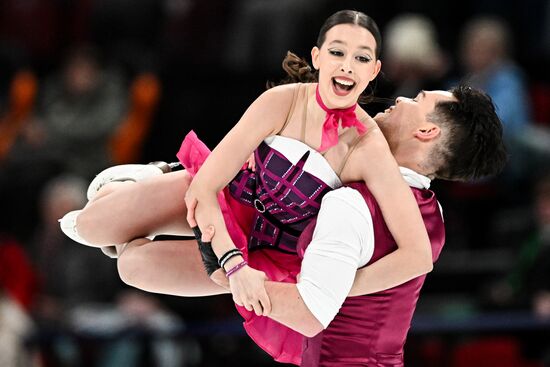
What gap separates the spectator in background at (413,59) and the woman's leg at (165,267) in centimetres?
256

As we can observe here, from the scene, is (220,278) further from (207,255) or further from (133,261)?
(133,261)

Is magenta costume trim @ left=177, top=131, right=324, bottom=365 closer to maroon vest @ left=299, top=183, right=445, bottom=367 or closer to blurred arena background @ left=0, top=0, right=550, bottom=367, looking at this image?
maroon vest @ left=299, top=183, right=445, bottom=367

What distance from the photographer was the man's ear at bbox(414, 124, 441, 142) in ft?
10.6

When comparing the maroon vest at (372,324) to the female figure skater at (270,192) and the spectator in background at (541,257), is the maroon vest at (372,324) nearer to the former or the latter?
the female figure skater at (270,192)

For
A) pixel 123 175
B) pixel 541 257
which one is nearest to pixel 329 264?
pixel 123 175

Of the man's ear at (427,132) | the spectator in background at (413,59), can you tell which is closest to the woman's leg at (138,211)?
the man's ear at (427,132)

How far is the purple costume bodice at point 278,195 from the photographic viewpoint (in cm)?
320

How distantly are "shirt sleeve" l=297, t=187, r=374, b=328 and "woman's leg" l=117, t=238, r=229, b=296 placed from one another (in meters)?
0.45

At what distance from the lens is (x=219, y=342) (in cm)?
558

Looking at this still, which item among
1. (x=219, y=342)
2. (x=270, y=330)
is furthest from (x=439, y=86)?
(x=270, y=330)

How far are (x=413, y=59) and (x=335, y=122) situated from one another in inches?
119

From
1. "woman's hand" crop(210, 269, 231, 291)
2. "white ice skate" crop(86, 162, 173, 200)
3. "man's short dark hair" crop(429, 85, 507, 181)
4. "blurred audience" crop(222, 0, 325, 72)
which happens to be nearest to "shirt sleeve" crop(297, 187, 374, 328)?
"woman's hand" crop(210, 269, 231, 291)

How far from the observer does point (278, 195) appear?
3270mm

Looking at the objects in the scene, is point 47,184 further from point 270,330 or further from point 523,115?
point 270,330
